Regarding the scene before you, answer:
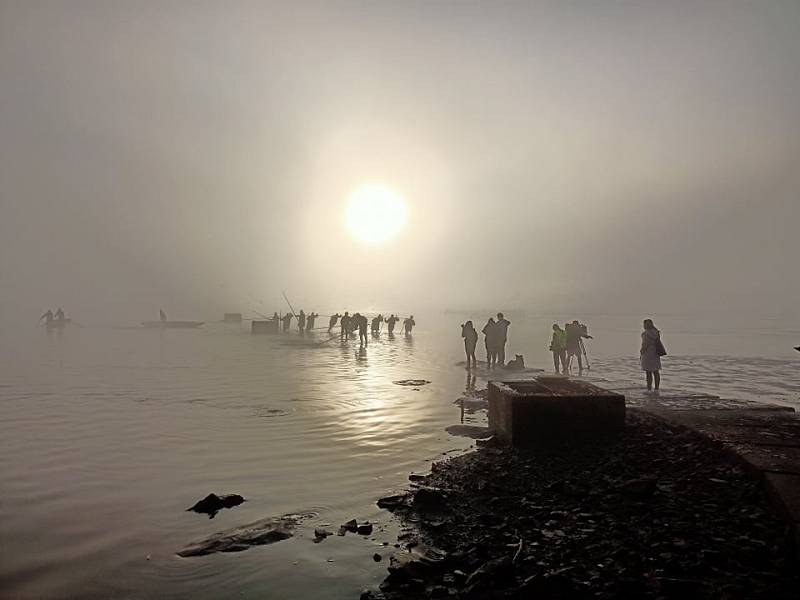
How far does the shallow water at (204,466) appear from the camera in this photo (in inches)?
202

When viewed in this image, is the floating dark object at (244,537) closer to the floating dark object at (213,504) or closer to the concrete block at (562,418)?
the floating dark object at (213,504)

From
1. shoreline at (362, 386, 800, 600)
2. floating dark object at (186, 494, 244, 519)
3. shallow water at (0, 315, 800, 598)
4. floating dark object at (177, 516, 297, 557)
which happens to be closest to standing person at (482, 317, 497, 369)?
shallow water at (0, 315, 800, 598)

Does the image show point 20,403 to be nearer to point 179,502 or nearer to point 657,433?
point 179,502

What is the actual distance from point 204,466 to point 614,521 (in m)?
6.65

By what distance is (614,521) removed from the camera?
17.9 ft

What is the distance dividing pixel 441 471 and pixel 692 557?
4.13 m

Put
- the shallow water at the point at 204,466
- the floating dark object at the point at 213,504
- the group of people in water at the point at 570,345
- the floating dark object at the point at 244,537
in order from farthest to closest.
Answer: the group of people in water at the point at 570,345
the floating dark object at the point at 213,504
the floating dark object at the point at 244,537
the shallow water at the point at 204,466

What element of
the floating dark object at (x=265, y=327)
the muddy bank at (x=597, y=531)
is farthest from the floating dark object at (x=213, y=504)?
the floating dark object at (x=265, y=327)

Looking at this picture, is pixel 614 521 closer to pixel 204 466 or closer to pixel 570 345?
pixel 204 466

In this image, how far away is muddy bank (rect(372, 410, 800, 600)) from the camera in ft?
13.8

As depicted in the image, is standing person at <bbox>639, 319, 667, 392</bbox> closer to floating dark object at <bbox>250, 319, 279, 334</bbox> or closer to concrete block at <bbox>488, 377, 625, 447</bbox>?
concrete block at <bbox>488, 377, 625, 447</bbox>

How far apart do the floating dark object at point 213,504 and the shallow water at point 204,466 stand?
0.17 meters

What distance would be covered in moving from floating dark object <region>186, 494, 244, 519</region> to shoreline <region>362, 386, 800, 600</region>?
80.7 inches

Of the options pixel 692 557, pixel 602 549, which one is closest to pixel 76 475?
pixel 602 549
